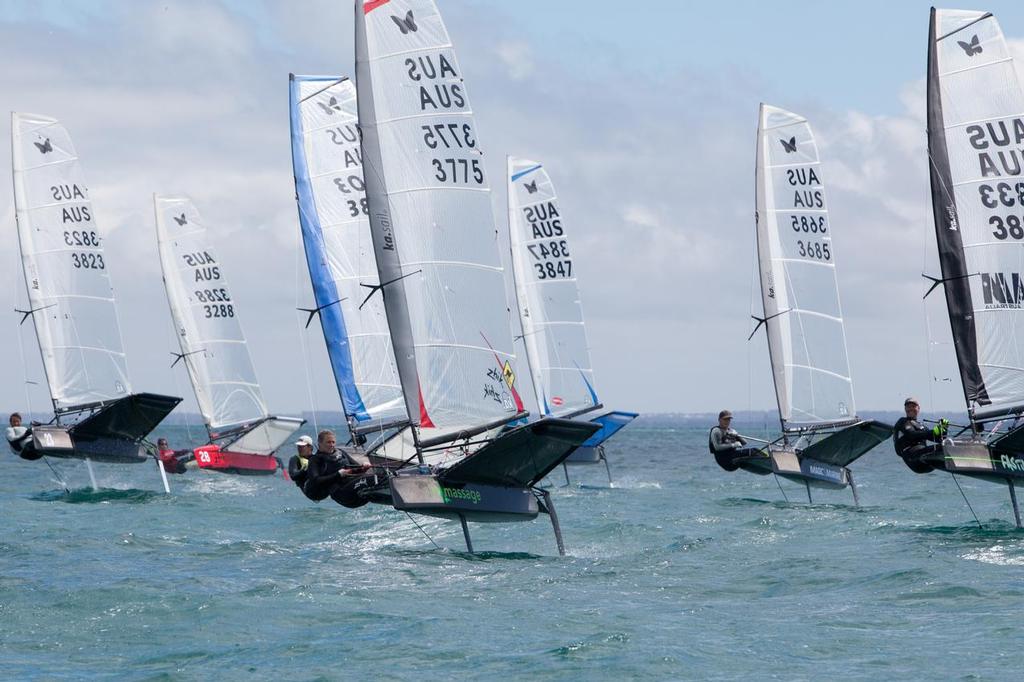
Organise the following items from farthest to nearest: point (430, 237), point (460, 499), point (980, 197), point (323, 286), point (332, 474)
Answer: point (323, 286)
point (980, 197)
point (430, 237)
point (332, 474)
point (460, 499)

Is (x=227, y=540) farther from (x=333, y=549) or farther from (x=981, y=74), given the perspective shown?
(x=981, y=74)

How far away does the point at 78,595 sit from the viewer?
528 inches

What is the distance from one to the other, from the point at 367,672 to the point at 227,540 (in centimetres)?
862

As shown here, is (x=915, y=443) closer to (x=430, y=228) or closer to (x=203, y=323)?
(x=430, y=228)

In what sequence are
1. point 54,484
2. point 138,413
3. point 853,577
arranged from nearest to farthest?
1. point 853,577
2. point 138,413
3. point 54,484

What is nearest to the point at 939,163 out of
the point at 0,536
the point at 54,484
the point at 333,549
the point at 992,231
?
the point at 992,231

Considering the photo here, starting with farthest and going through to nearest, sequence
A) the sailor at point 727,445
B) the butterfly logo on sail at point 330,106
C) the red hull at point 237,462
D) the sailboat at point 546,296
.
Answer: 1. the sailboat at point 546,296
2. the red hull at point 237,462
3. the butterfly logo on sail at point 330,106
4. the sailor at point 727,445

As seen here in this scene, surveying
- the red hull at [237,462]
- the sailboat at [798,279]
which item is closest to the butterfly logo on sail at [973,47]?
the sailboat at [798,279]

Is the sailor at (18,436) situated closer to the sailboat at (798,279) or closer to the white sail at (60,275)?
the white sail at (60,275)

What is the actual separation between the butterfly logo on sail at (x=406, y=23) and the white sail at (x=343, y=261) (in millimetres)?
8456

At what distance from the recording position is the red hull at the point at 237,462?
103 feet

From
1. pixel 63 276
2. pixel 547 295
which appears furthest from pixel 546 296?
pixel 63 276

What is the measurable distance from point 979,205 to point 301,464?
8.90 m

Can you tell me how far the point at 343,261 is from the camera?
25.6 m
